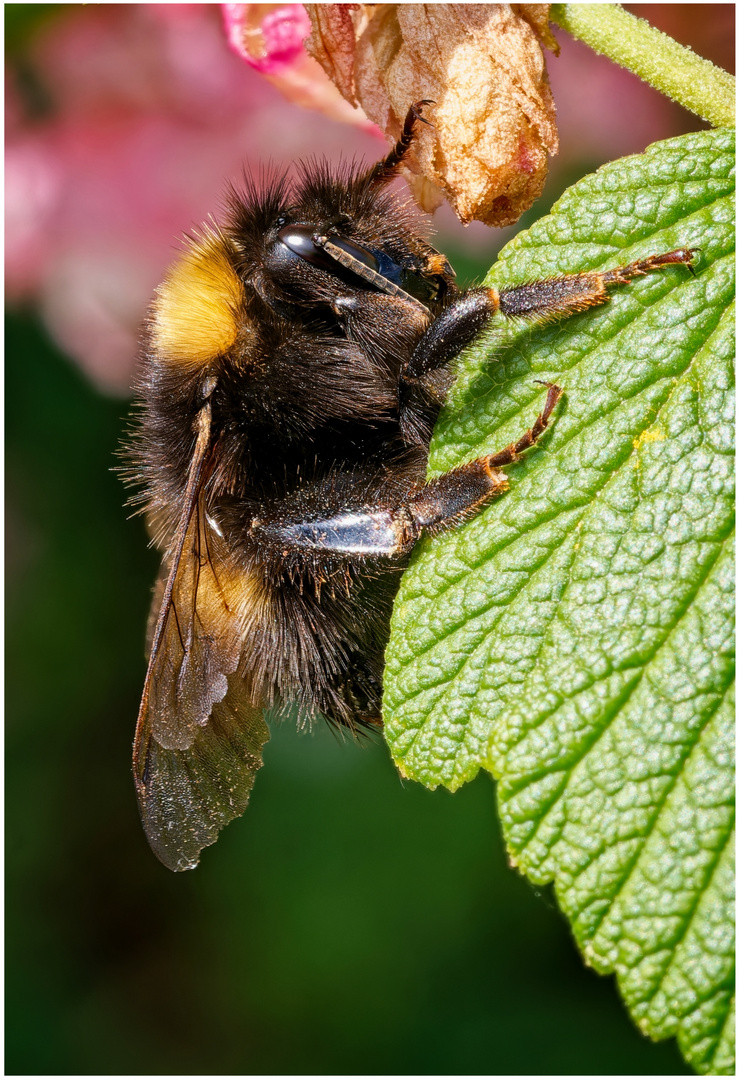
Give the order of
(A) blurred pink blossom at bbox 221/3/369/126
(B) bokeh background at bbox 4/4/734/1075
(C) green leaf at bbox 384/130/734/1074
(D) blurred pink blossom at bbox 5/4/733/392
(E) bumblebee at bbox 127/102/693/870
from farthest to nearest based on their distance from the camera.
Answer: (B) bokeh background at bbox 4/4/734/1075 → (D) blurred pink blossom at bbox 5/4/733/392 → (A) blurred pink blossom at bbox 221/3/369/126 → (E) bumblebee at bbox 127/102/693/870 → (C) green leaf at bbox 384/130/734/1074

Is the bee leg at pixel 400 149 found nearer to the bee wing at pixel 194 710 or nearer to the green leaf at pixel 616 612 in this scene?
the green leaf at pixel 616 612

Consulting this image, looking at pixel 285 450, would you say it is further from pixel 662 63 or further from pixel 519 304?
pixel 662 63

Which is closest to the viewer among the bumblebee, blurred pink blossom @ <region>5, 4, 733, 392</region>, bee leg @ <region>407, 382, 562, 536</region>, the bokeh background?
bee leg @ <region>407, 382, 562, 536</region>

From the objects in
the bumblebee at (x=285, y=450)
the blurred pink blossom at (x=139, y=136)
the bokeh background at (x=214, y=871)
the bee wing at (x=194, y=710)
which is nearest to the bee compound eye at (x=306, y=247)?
the bumblebee at (x=285, y=450)

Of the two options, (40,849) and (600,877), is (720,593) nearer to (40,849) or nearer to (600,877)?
(600,877)

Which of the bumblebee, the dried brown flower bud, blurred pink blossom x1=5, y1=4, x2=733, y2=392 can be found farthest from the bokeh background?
the dried brown flower bud

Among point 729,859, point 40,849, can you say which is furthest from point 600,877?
point 40,849

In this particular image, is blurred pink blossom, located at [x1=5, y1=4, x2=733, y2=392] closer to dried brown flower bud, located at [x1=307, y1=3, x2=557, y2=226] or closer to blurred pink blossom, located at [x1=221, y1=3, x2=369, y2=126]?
blurred pink blossom, located at [x1=221, y1=3, x2=369, y2=126]
